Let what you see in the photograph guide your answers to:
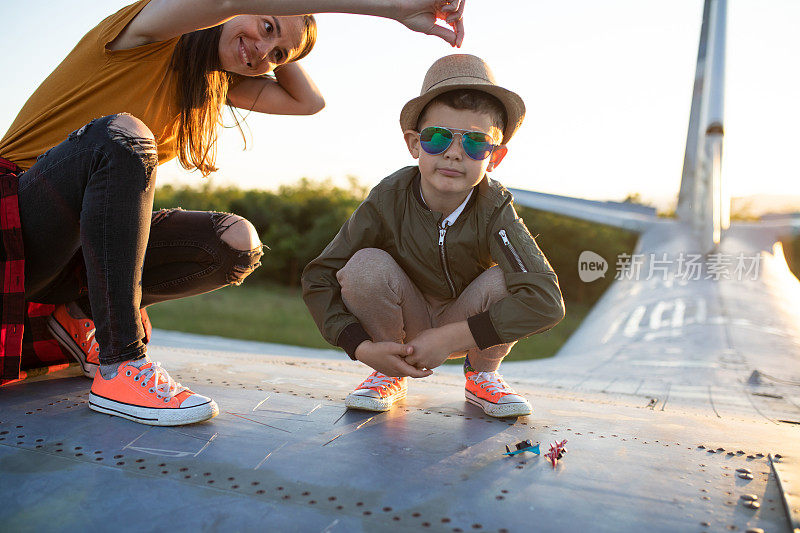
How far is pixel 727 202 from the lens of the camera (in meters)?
13.0

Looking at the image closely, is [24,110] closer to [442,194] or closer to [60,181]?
[60,181]

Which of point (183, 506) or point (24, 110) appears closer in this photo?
point (183, 506)

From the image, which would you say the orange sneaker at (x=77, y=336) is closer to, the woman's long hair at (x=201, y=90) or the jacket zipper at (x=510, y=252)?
the woman's long hair at (x=201, y=90)

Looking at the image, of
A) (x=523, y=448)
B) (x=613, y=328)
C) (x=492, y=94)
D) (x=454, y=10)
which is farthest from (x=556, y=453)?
(x=613, y=328)

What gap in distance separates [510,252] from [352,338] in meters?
0.68

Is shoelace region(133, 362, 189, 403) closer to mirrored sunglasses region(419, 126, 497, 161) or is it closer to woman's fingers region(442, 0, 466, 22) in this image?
→ mirrored sunglasses region(419, 126, 497, 161)

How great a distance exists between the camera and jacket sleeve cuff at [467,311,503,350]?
2135mm

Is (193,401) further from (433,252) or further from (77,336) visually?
(433,252)

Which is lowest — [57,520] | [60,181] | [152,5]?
[57,520]

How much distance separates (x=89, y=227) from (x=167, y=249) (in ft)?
1.98

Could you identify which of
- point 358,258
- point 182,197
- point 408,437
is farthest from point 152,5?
point 182,197

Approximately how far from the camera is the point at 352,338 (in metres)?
2.27

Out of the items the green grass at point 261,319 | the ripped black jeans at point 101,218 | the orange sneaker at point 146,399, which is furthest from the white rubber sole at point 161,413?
the green grass at point 261,319

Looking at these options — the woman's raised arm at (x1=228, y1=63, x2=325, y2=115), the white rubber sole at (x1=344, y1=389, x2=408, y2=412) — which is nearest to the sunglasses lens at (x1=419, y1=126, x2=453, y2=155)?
the woman's raised arm at (x1=228, y1=63, x2=325, y2=115)
